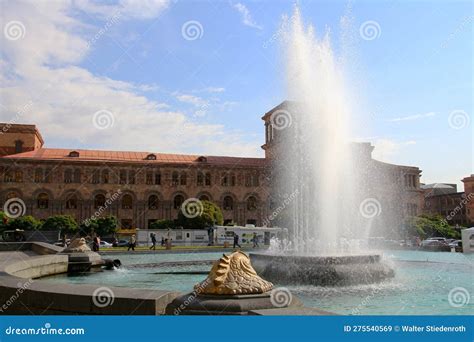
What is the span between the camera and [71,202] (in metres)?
60.7

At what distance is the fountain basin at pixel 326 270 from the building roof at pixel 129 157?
174ft

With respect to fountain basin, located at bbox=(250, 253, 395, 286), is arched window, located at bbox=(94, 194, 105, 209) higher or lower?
higher

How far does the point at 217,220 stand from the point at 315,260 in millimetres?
41653

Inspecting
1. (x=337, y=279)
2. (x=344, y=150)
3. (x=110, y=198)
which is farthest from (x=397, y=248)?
(x=110, y=198)

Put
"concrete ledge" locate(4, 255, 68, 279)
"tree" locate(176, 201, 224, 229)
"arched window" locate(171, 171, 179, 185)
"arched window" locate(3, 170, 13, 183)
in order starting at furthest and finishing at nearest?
"arched window" locate(171, 171, 179, 185) → "arched window" locate(3, 170, 13, 183) → "tree" locate(176, 201, 224, 229) → "concrete ledge" locate(4, 255, 68, 279)

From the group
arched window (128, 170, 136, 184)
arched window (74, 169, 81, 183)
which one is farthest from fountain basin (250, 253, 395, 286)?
arched window (74, 169, 81, 183)

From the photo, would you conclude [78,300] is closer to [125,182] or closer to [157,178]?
[125,182]

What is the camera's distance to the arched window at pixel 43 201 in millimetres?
59031

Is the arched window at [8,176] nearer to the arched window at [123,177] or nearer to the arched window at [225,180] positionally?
the arched window at [123,177]

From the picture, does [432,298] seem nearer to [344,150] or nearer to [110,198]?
[344,150]

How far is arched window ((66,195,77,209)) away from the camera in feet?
198

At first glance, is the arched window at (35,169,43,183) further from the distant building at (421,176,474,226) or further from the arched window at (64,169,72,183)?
the distant building at (421,176,474,226)

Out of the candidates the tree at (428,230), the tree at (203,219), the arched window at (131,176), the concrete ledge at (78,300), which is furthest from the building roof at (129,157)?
the concrete ledge at (78,300)

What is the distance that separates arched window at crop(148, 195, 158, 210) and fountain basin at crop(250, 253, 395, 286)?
52190mm
